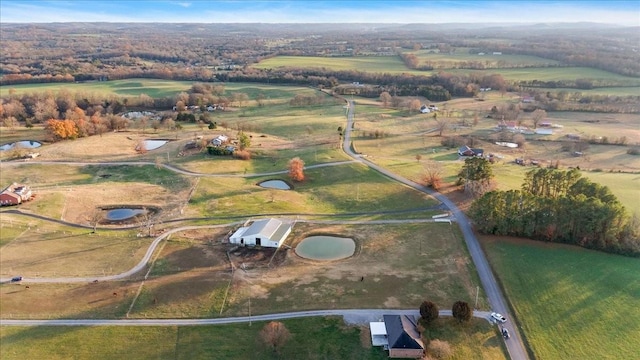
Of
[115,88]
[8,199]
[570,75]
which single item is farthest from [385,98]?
[8,199]

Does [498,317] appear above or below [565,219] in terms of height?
below

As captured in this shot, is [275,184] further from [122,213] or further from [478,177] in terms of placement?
[478,177]

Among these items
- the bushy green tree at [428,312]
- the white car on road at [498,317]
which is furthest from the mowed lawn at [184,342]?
the white car on road at [498,317]

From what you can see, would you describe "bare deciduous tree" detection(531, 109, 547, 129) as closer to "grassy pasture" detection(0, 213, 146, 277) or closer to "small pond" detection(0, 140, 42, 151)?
"grassy pasture" detection(0, 213, 146, 277)

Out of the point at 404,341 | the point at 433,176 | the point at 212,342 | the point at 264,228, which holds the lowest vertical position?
the point at 212,342

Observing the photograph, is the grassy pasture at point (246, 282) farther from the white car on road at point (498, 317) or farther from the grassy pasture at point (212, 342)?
the grassy pasture at point (212, 342)

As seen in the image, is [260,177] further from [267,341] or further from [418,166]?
[267,341]

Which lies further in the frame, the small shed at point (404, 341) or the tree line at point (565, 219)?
the tree line at point (565, 219)

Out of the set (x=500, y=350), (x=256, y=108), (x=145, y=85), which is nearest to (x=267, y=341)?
(x=500, y=350)
